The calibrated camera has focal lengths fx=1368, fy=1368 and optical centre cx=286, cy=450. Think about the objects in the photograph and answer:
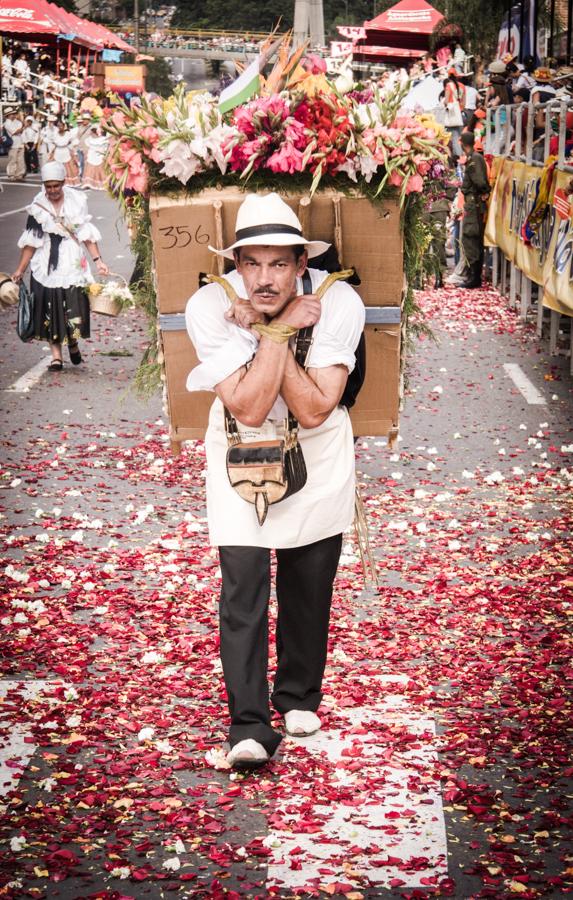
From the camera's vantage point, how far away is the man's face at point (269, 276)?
4766 mm

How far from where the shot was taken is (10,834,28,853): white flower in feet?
14.4

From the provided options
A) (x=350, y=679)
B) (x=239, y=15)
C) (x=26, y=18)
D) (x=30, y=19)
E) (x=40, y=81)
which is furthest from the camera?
(x=239, y=15)

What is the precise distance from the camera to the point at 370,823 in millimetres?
4551

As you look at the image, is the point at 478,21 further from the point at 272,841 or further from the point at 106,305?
the point at 272,841

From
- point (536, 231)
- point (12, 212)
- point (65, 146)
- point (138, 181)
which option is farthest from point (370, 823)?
point (65, 146)

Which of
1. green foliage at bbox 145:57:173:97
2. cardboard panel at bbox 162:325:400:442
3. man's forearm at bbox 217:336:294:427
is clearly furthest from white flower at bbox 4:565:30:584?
green foliage at bbox 145:57:173:97

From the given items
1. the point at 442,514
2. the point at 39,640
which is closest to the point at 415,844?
the point at 39,640

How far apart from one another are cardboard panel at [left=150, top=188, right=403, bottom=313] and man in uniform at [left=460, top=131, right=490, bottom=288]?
14.6 metres

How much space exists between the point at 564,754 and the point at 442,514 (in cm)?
353

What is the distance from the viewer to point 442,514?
28.1 feet

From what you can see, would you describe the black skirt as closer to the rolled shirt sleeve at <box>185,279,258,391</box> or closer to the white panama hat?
the rolled shirt sleeve at <box>185,279,258,391</box>

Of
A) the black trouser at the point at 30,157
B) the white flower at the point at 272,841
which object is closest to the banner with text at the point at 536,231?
the white flower at the point at 272,841

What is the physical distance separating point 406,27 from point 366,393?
37229mm

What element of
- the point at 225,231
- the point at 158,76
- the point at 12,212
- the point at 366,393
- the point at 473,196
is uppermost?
the point at 158,76
